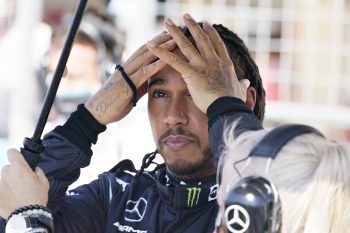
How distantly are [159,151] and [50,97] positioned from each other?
0.43 meters

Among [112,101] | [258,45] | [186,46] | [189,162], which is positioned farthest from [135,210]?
[258,45]

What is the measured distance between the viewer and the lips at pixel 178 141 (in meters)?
2.93

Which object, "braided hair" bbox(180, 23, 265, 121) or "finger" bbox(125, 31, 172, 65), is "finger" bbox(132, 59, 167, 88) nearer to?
"finger" bbox(125, 31, 172, 65)

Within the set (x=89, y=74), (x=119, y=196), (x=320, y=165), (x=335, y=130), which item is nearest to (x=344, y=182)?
(x=320, y=165)

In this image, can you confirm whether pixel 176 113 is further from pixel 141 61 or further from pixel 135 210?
pixel 135 210

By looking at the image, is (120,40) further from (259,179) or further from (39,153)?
(259,179)

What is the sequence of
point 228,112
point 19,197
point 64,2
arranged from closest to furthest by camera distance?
point 228,112 → point 19,197 → point 64,2

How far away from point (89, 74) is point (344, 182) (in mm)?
5369

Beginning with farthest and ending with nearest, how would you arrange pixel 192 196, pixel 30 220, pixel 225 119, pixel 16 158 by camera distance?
pixel 192 196 < pixel 16 158 < pixel 30 220 < pixel 225 119

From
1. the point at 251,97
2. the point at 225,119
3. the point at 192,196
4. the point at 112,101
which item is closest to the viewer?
the point at 225,119

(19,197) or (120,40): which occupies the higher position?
(120,40)

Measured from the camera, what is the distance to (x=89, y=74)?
7.31m

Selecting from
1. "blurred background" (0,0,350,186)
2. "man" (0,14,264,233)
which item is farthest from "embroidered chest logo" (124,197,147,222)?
"blurred background" (0,0,350,186)

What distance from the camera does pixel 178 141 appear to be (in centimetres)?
293
